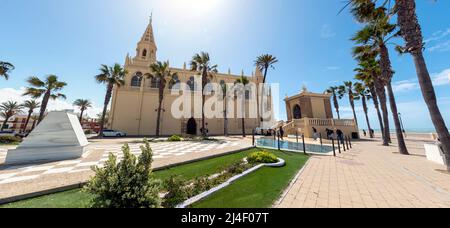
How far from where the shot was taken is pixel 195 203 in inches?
129

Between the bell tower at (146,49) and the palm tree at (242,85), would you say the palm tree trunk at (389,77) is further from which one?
the bell tower at (146,49)

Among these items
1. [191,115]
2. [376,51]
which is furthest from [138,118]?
[376,51]

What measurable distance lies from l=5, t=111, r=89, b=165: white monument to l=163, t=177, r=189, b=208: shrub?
22.4ft

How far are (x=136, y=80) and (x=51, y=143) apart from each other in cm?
2514

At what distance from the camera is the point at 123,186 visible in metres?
2.67

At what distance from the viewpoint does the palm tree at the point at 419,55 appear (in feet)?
20.4

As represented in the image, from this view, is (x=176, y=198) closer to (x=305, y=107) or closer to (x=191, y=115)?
(x=305, y=107)

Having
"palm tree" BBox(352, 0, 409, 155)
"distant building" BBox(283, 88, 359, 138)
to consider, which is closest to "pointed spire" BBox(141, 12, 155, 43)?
"distant building" BBox(283, 88, 359, 138)

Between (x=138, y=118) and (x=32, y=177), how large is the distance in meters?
25.6

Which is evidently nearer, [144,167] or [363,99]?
[144,167]

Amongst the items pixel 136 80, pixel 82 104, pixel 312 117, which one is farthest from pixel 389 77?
pixel 82 104

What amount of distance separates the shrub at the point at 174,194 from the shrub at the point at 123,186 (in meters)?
0.50

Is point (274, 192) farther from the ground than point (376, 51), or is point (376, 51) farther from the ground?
point (376, 51)

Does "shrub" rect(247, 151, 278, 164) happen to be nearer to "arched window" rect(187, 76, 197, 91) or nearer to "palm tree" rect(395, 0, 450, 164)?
"palm tree" rect(395, 0, 450, 164)
